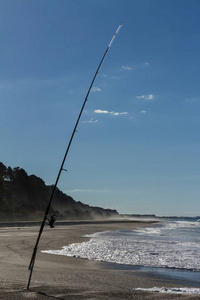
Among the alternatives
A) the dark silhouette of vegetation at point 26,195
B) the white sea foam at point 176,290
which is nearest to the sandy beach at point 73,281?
the white sea foam at point 176,290

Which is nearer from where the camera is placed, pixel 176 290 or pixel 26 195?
pixel 176 290

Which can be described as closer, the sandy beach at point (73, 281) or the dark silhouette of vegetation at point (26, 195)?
the sandy beach at point (73, 281)

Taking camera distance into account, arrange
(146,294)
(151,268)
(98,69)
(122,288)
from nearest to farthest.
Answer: (146,294), (122,288), (98,69), (151,268)

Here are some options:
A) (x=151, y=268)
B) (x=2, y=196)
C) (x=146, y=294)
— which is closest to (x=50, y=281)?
(x=146, y=294)

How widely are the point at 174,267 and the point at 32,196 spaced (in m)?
87.2

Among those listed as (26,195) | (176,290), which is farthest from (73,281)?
(26,195)

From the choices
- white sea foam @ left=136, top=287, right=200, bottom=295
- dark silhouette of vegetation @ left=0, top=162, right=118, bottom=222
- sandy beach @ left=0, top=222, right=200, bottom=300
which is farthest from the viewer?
dark silhouette of vegetation @ left=0, top=162, right=118, bottom=222

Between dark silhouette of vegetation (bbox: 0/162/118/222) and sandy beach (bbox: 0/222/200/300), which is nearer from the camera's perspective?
sandy beach (bbox: 0/222/200/300)

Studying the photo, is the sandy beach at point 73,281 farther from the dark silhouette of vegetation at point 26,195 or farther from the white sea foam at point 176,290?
the dark silhouette of vegetation at point 26,195

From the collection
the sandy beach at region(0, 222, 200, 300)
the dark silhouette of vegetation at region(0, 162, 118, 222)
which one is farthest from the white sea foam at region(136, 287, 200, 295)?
the dark silhouette of vegetation at region(0, 162, 118, 222)

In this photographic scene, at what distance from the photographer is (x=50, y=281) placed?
8156 mm

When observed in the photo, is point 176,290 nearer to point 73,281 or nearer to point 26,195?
point 73,281

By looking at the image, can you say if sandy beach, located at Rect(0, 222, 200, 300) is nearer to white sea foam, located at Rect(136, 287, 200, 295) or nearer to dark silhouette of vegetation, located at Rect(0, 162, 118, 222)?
white sea foam, located at Rect(136, 287, 200, 295)

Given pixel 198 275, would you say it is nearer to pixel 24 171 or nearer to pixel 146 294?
pixel 146 294
